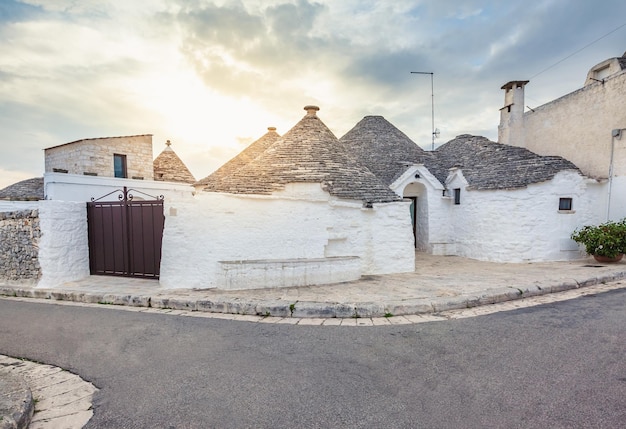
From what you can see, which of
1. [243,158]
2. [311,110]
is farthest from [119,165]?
[311,110]

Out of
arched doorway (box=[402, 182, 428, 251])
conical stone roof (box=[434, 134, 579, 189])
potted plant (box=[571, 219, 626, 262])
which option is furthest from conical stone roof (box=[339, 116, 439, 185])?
potted plant (box=[571, 219, 626, 262])

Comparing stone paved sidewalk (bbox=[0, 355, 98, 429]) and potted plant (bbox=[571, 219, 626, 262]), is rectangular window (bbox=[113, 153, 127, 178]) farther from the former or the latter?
potted plant (bbox=[571, 219, 626, 262])

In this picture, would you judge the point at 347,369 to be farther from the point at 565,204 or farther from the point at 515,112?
the point at 515,112

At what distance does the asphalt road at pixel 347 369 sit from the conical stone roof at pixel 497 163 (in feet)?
21.5

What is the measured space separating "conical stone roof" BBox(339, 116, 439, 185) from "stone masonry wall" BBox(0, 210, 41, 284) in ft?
38.3

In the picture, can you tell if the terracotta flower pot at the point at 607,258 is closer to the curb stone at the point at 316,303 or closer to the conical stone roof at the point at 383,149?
the curb stone at the point at 316,303

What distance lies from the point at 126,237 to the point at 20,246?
2.60 m

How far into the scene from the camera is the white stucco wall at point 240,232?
7004mm

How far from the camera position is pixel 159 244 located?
7734mm

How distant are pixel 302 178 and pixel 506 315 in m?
5.66

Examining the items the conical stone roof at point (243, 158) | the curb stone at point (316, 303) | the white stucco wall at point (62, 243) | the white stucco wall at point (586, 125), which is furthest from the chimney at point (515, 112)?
the white stucco wall at point (62, 243)

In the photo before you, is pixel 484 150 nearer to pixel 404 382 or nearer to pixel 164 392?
pixel 404 382

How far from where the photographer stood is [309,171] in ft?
29.5

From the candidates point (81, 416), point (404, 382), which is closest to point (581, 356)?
point (404, 382)
